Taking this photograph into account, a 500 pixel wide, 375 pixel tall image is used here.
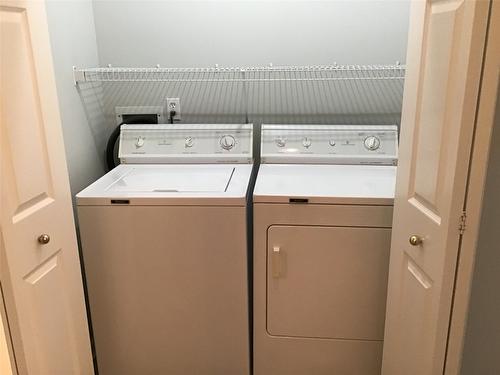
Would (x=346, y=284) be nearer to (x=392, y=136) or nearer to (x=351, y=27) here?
(x=392, y=136)

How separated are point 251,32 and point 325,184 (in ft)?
3.15

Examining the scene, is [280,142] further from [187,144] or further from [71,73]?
[71,73]

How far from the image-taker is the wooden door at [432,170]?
1132mm

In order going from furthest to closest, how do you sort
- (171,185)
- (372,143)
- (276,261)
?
1. (372,143)
2. (171,185)
3. (276,261)

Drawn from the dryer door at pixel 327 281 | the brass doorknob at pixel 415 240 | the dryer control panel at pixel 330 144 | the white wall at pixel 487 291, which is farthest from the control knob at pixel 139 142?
the white wall at pixel 487 291

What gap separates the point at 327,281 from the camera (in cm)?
197

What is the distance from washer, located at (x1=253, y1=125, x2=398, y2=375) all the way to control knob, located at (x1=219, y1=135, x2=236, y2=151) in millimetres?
266

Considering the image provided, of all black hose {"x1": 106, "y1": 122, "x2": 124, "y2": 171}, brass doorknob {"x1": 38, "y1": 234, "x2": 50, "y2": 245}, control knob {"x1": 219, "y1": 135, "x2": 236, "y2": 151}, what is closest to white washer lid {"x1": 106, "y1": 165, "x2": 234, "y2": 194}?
control knob {"x1": 219, "y1": 135, "x2": 236, "y2": 151}

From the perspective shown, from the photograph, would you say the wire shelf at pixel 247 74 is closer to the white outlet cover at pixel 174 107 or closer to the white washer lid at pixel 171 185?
the white outlet cover at pixel 174 107

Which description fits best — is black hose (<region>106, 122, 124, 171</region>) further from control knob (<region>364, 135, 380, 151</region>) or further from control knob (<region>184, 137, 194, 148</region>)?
control knob (<region>364, 135, 380, 151</region>)

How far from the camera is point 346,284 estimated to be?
6.44 feet

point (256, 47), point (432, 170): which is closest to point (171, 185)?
point (256, 47)

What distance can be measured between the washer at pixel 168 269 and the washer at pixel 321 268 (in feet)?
0.34

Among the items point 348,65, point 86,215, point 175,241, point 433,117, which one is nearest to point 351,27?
point 348,65
